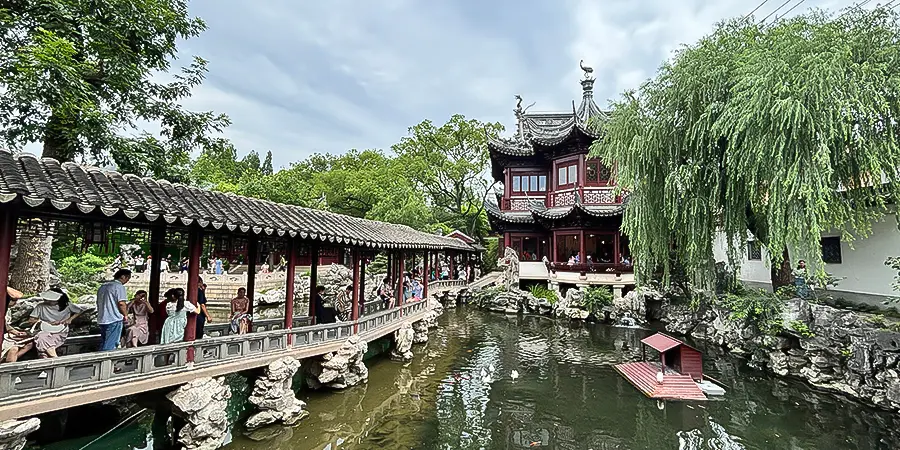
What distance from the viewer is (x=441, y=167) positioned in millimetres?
29562

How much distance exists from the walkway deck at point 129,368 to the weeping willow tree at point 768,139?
28.6 ft

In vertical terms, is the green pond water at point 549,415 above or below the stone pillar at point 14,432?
below

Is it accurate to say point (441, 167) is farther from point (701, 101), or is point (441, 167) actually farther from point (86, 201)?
point (86, 201)

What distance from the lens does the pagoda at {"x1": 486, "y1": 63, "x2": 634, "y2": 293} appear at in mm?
18844

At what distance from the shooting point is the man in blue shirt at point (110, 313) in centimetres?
534

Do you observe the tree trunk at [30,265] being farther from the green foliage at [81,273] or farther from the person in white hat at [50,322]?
the person in white hat at [50,322]

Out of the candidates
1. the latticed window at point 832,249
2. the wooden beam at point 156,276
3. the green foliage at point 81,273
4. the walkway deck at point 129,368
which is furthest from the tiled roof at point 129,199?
the latticed window at point 832,249

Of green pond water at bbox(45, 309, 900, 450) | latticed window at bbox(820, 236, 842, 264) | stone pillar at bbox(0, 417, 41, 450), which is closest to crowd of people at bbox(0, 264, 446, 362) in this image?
stone pillar at bbox(0, 417, 41, 450)

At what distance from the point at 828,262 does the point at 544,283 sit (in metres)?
10.9

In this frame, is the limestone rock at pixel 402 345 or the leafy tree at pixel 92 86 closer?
the leafy tree at pixel 92 86

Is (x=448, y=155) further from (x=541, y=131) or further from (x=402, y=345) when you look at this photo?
(x=402, y=345)

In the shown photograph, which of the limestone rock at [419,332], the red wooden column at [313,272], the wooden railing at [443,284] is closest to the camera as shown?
the red wooden column at [313,272]

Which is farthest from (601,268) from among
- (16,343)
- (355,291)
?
(16,343)

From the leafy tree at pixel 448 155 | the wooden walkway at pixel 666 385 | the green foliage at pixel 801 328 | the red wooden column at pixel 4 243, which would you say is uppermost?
the leafy tree at pixel 448 155
